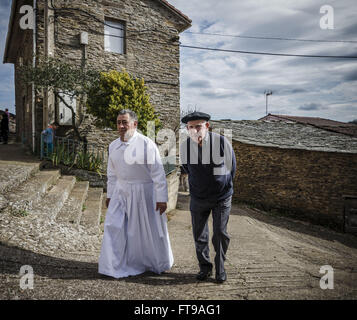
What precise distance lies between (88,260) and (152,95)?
10476mm

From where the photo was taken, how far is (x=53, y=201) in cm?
529

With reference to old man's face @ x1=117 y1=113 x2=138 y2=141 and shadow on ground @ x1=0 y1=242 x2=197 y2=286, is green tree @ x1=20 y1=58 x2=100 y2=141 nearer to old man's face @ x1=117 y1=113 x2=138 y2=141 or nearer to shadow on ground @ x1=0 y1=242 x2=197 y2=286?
old man's face @ x1=117 y1=113 x2=138 y2=141

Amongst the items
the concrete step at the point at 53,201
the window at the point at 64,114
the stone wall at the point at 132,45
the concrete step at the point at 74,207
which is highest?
the stone wall at the point at 132,45

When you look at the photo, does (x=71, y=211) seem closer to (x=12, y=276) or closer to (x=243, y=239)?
(x=12, y=276)

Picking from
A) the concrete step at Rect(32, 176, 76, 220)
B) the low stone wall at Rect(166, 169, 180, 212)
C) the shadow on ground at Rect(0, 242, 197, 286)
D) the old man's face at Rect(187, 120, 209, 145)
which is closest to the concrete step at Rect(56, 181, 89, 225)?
the concrete step at Rect(32, 176, 76, 220)

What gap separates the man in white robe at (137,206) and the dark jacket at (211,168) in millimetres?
403

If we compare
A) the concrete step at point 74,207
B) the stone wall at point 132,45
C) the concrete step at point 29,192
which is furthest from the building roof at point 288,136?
the concrete step at point 29,192

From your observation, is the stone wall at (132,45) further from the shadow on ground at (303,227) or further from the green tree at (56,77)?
the shadow on ground at (303,227)

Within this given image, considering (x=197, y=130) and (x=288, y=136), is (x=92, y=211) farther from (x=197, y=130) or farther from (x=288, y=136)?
(x=288, y=136)

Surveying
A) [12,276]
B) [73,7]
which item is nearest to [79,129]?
[73,7]

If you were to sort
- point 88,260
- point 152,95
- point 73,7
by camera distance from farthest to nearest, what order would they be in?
point 152,95, point 73,7, point 88,260

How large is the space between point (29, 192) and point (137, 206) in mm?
2784

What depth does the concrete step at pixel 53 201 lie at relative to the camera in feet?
15.4

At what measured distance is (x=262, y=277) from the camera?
137 inches
